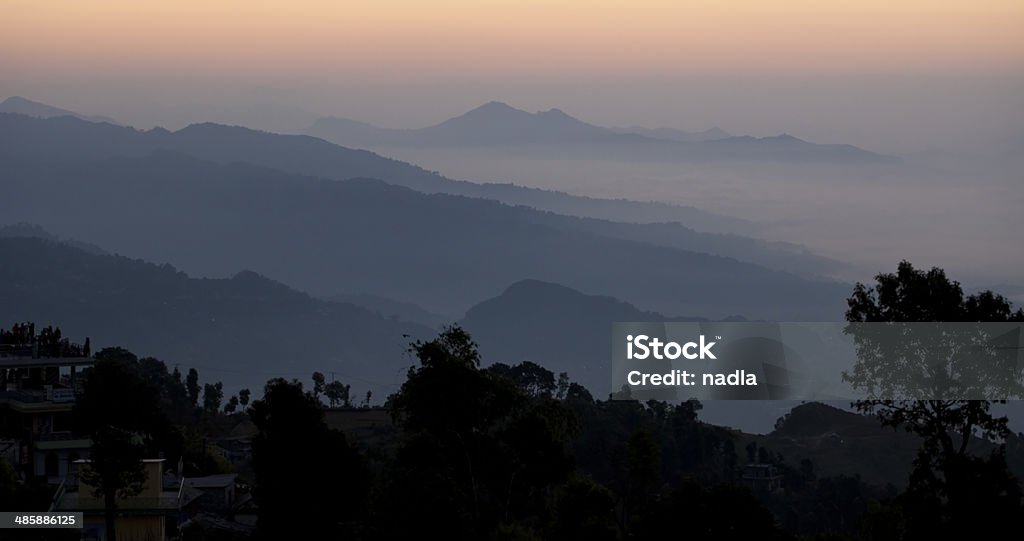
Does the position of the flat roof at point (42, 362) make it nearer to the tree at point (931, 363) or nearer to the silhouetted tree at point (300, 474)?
the silhouetted tree at point (300, 474)

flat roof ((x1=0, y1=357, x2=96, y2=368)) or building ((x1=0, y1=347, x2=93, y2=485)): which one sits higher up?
flat roof ((x1=0, y1=357, x2=96, y2=368))

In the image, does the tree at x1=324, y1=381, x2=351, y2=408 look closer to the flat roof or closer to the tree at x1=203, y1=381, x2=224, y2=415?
the tree at x1=203, y1=381, x2=224, y2=415

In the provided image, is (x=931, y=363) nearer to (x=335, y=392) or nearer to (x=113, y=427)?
(x=113, y=427)

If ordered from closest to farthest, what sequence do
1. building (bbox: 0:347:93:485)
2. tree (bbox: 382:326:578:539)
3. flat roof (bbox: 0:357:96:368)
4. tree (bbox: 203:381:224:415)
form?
tree (bbox: 382:326:578:539), building (bbox: 0:347:93:485), flat roof (bbox: 0:357:96:368), tree (bbox: 203:381:224:415)

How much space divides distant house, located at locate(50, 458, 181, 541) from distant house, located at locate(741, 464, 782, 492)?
45889mm

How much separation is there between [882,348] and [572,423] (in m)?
6.99

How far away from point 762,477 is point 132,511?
4928 centimetres

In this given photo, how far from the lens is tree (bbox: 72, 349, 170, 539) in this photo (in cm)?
3281

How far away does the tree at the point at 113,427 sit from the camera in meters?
32.8

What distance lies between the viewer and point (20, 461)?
47656 mm

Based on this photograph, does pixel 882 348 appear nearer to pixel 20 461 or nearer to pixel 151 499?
pixel 151 499

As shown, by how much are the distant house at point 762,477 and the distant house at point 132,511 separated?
1807 inches

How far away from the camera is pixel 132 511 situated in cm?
3600

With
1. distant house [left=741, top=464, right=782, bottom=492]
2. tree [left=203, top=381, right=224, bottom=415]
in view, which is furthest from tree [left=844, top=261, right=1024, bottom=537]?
tree [left=203, top=381, right=224, bottom=415]
